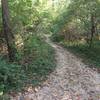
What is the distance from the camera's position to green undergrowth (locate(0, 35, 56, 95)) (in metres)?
8.86

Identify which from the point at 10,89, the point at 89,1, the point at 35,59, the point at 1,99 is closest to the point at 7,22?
the point at 35,59

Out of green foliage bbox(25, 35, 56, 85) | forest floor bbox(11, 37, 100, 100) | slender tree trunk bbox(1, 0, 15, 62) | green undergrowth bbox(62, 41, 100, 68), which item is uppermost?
slender tree trunk bbox(1, 0, 15, 62)

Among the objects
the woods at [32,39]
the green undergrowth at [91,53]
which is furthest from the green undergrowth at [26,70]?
the green undergrowth at [91,53]

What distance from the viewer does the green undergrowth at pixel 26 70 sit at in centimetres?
886

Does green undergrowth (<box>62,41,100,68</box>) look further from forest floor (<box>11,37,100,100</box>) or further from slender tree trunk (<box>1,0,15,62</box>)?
slender tree trunk (<box>1,0,15,62</box>)

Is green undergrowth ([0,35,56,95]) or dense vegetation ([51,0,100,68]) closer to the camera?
green undergrowth ([0,35,56,95])

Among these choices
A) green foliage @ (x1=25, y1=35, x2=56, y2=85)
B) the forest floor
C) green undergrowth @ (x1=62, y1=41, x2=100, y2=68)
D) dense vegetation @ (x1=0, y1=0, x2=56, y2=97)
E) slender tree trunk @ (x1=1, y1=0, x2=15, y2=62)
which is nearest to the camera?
the forest floor

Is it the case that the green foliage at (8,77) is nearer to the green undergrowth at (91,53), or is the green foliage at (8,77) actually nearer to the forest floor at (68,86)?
the forest floor at (68,86)

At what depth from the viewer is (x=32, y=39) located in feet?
48.0

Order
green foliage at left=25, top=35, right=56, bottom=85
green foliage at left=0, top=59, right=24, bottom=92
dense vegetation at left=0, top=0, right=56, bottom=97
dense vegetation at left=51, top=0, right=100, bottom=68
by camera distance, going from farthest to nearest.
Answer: dense vegetation at left=51, top=0, right=100, bottom=68 → green foliage at left=25, top=35, right=56, bottom=85 → dense vegetation at left=0, top=0, right=56, bottom=97 → green foliage at left=0, top=59, right=24, bottom=92

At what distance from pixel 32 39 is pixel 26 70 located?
4.17 metres

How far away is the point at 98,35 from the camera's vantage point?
885 inches

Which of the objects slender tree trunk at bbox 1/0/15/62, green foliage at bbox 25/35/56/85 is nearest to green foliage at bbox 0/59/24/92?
green foliage at bbox 25/35/56/85

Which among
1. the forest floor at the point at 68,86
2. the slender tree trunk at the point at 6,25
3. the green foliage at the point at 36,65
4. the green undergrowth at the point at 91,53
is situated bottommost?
the green undergrowth at the point at 91,53
